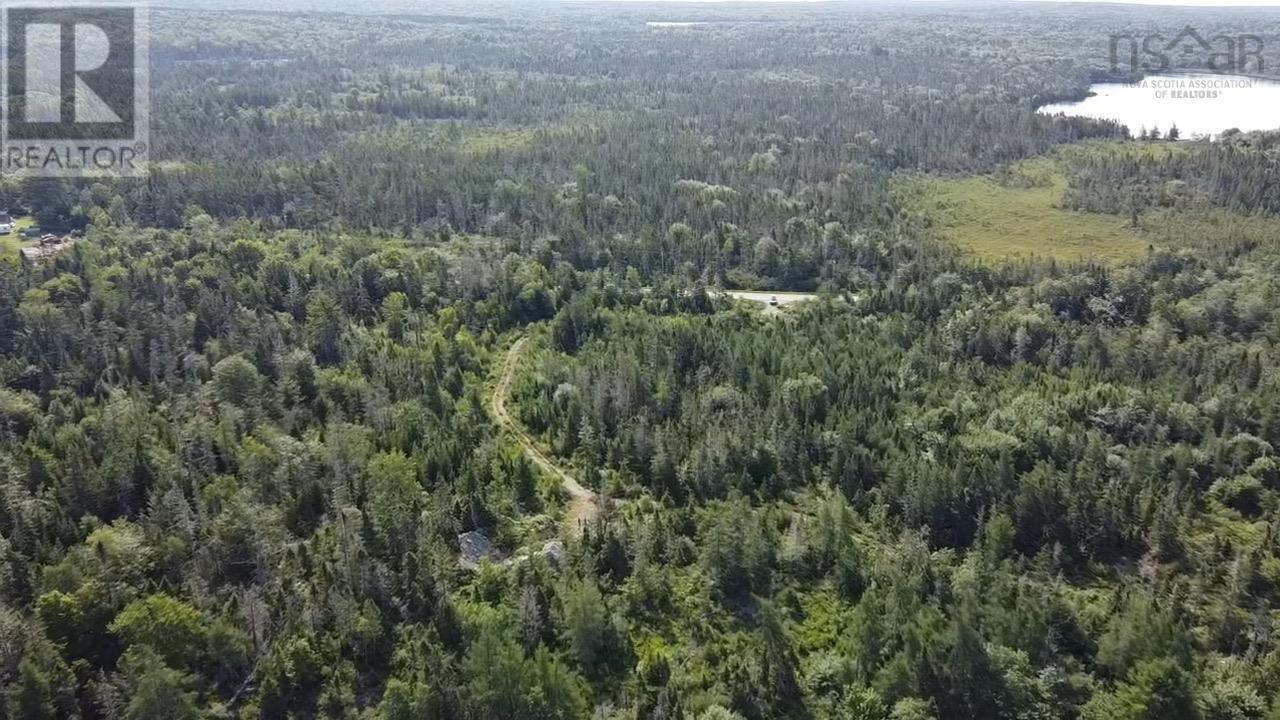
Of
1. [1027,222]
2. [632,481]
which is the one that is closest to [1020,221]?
[1027,222]

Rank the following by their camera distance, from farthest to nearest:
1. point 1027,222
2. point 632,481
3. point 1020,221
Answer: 1. point 1020,221
2. point 1027,222
3. point 632,481

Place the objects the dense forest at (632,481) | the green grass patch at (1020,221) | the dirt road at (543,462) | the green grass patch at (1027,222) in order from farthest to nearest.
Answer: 1. the green grass patch at (1027,222)
2. the green grass patch at (1020,221)
3. the dirt road at (543,462)
4. the dense forest at (632,481)

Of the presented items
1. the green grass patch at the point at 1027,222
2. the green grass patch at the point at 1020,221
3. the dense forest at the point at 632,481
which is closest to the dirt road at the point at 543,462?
the dense forest at the point at 632,481

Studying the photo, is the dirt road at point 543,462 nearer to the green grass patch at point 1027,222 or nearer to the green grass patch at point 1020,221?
the green grass patch at point 1027,222

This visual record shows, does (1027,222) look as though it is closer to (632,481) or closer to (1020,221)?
(1020,221)

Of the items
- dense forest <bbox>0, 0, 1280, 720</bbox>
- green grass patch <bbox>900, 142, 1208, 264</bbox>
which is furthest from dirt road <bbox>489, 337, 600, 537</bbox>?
green grass patch <bbox>900, 142, 1208, 264</bbox>

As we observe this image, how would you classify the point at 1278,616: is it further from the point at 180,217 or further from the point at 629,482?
the point at 180,217

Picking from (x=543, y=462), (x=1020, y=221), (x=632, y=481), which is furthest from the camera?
(x=1020, y=221)

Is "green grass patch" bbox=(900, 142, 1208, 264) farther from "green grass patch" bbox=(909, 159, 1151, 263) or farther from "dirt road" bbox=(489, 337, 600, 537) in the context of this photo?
"dirt road" bbox=(489, 337, 600, 537)
